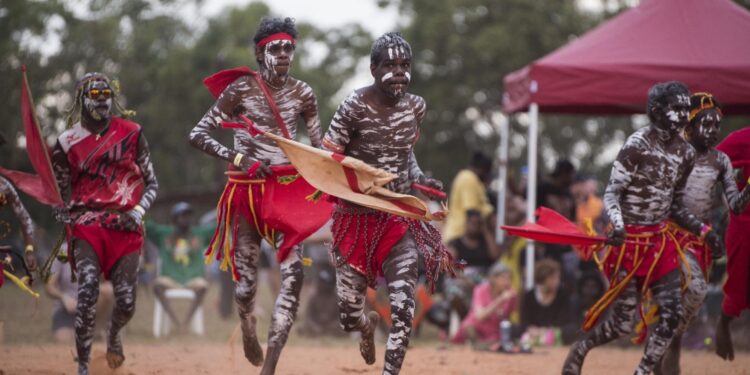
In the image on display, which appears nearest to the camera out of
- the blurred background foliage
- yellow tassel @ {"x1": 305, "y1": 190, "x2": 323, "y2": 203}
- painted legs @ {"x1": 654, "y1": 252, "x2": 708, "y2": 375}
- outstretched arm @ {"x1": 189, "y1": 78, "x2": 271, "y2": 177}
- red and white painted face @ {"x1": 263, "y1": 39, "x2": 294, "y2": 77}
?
yellow tassel @ {"x1": 305, "y1": 190, "x2": 323, "y2": 203}

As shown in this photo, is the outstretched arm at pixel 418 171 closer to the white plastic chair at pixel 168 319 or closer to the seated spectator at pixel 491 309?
the seated spectator at pixel 491 309

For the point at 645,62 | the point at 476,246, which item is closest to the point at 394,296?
the point at 645,62

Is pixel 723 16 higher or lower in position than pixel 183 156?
higher

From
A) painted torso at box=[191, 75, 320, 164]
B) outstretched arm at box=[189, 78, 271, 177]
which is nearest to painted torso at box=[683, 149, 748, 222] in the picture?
painted torso at box=[191, 75, 320, 164]

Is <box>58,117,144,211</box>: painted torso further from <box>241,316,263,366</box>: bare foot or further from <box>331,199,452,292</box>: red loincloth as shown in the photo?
<box>331,199,452,292</box>: red loincloth

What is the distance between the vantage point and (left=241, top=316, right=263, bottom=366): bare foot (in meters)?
8.02

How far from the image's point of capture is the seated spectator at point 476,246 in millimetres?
14594

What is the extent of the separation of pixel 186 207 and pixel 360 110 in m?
8.86

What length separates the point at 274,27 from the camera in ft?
25.7

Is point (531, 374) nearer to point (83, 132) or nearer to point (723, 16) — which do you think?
point (83, 132)

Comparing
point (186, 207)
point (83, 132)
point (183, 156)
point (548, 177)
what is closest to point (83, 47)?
point (183, 156)

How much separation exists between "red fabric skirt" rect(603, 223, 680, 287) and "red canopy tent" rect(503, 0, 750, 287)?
476cm

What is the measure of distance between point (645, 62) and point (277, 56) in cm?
615

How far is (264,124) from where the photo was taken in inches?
308
